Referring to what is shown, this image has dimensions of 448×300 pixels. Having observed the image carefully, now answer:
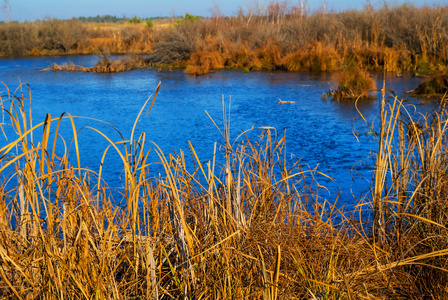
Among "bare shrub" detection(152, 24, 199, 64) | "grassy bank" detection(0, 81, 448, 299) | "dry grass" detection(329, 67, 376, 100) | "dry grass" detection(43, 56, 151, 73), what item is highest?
"bare shrub" detection(152, 24, 199, 64)

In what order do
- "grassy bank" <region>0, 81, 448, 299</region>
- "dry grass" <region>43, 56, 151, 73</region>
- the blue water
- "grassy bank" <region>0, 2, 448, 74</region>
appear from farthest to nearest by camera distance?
"dry grass" <region>43, 56, 151, 73</region>, "grassy bank" <region>0, 2, 448, 74</region>, the blue water, "grassy bank" <region>0, 81, 448, 299</region>

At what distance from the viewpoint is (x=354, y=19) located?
18703 millimetres

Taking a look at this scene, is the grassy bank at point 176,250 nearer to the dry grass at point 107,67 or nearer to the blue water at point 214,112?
the blue water at point 214,112

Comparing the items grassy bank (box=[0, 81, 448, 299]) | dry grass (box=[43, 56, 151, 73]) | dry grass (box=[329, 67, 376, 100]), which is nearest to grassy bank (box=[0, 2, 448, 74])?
dry grass (box=[43, 56, 151, 73])

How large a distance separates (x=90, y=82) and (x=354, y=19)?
1132cm

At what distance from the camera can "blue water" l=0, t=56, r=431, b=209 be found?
17.7 feet

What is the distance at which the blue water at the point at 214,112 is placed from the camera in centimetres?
541

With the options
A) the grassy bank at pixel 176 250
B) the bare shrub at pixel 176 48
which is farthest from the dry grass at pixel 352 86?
the bare shrub at pixel 176 48

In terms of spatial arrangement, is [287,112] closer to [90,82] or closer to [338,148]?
[338,148]

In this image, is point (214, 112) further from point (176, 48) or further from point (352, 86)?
point (176, 48)

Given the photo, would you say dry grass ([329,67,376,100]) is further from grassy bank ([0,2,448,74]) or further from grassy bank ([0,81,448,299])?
grassy bank ([0,81,448,299])

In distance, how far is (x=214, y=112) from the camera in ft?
26.8

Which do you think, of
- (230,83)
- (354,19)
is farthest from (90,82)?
(354,19)

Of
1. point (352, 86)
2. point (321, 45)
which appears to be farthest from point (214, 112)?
point (321, 45)
